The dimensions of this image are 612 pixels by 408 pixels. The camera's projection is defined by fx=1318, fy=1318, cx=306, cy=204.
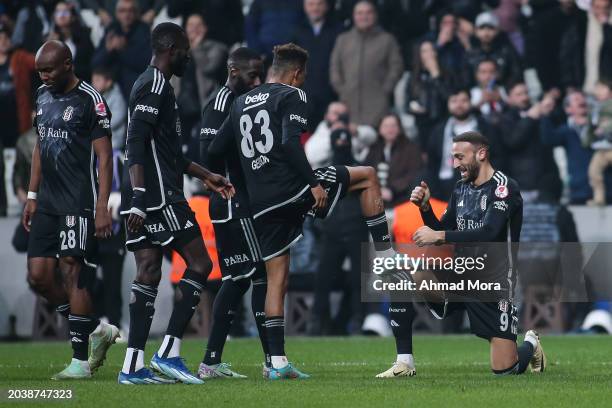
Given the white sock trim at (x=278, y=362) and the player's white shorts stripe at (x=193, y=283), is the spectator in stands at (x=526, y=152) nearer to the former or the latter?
the white sock trim at (x=278, y=362)

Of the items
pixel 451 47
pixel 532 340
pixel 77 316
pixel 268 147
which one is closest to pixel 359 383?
pixel 532 340

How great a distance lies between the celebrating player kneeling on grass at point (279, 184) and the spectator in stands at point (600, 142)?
7.37 m

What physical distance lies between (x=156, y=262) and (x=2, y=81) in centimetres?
951

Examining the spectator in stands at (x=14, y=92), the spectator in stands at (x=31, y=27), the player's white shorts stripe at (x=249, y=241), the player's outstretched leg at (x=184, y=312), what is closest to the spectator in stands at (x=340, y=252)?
the spectator in stands at (x=14, y=92)

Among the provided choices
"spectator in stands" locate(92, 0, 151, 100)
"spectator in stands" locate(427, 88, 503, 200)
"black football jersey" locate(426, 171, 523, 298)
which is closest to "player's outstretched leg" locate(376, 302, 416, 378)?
"black football jersey" locate(426, 171, 523, 298)

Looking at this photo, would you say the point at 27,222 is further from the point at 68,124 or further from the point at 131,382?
the point at 131,382

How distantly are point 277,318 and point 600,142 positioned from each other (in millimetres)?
8065

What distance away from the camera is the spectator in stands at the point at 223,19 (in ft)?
57.7

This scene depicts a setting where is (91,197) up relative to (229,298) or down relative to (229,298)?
up

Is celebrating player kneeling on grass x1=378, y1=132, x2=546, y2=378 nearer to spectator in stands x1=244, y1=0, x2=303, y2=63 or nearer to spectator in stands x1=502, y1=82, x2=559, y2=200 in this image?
spectator in stands x1=502, y1=82, x2=559, y2=200

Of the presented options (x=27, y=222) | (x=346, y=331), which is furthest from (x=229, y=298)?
(x=346, y=331)

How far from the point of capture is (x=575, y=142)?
16172 millimetres

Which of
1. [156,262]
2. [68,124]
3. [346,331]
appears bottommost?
[346,331]

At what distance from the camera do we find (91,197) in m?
9.48
